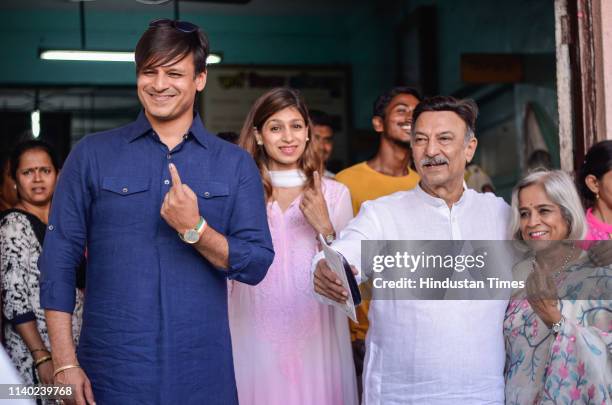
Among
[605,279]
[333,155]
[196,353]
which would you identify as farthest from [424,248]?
[333,155]

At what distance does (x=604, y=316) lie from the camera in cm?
308

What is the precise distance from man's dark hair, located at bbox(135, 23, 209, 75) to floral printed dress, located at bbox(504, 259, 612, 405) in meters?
1.45

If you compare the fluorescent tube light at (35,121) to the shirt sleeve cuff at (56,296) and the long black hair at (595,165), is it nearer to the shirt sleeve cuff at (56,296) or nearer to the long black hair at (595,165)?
the long black hair at (595,165)

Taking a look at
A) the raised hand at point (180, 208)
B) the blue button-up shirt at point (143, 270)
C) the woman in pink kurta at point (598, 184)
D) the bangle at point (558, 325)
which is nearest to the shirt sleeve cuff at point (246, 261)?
the blue button-up shirt at point (143, 270)

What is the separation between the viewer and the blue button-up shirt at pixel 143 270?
269 centimetres

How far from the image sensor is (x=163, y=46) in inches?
112

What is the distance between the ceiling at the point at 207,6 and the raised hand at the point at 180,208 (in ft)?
28.4

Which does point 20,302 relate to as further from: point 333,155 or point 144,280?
point 333,155

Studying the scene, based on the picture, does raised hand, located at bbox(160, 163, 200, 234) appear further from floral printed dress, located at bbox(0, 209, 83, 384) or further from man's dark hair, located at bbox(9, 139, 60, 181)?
man's dark hair, located at bbox(9, 139, 60, 181)

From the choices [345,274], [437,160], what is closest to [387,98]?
[437,160]

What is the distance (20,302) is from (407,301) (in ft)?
5.72

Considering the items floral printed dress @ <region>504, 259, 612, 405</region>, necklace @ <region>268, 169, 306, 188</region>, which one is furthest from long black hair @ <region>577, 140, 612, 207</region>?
necklace @ <region>268, 169, 306, 188</region>

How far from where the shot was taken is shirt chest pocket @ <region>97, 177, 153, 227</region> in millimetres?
2732

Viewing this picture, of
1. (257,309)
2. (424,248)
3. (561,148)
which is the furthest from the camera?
(561,148)
